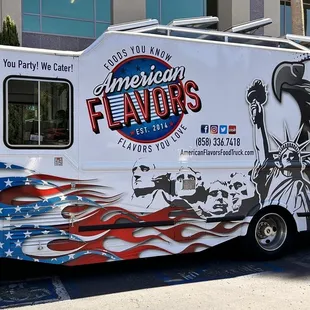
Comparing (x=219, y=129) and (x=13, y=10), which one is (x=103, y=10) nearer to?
(x=13, y=10)

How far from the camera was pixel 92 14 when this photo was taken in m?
14.0

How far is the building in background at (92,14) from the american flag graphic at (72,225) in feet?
29.1

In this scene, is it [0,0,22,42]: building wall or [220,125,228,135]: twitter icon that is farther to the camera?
[0,0,22,42]: building wall

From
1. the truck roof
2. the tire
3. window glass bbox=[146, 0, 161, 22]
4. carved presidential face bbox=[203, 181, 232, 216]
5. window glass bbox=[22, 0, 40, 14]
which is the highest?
window glass bbox=[146, 0, 161, 22]

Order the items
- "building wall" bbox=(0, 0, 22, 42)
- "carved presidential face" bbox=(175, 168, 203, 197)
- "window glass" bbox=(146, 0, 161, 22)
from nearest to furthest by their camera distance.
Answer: "carved presidential face" bbox=(175, 168, 203, 197) < "building wall" bbox=(0, 0, 22, 42) < "window glass" bbox=(146, 0, 161, 22)

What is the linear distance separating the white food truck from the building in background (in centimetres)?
808

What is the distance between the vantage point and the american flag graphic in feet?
16.5

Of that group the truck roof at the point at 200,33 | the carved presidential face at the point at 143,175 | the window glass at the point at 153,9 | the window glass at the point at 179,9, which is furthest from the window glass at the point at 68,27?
the carved presidential face at the point at 143,175

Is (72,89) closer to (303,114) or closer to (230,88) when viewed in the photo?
(230,88)

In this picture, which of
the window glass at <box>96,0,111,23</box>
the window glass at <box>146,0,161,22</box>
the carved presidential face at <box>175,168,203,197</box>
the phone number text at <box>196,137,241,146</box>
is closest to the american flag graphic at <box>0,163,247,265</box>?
the carved presidential face at <box>175,168,203,197</box>

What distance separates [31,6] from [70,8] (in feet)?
3.83

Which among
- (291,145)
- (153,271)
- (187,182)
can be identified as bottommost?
(153,271)

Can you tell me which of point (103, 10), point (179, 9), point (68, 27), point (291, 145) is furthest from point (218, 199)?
point (179, 9)

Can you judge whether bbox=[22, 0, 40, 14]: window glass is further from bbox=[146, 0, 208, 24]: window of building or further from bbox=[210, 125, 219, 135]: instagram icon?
bbox=[210, 125, 219, 135]: instagram icon
